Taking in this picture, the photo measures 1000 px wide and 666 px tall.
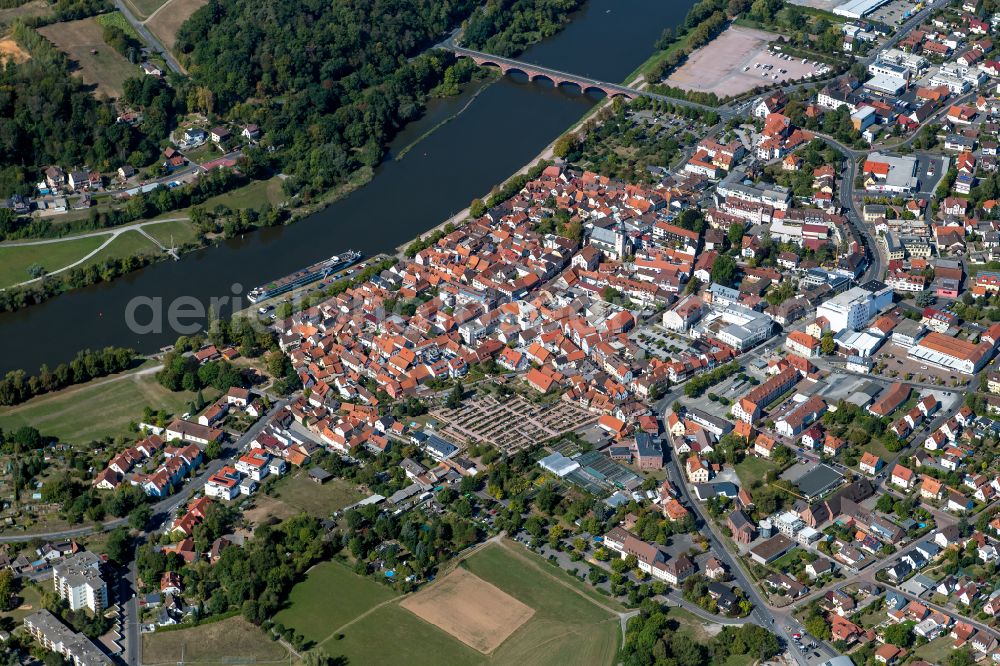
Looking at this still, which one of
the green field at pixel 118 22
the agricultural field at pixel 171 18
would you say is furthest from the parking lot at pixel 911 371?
the green field at pixel 118 22

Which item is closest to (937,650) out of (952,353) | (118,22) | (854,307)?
(952,353)

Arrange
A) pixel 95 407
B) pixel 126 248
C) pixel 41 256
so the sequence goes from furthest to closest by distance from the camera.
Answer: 1. pixel 126 248
2. pixel 41 256
3. pixel 95 407

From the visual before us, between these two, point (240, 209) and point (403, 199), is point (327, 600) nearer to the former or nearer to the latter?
point (240, 209)

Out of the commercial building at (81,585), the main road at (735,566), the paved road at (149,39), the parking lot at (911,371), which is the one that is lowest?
the main road at (735,566)

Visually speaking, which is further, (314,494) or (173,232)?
(173,232)

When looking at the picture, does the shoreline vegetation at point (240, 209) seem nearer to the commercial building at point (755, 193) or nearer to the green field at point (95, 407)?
the green field at point (95, 407)

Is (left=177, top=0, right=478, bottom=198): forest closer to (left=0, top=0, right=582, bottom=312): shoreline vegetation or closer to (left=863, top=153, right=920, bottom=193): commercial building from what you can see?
(left=0, top=0, right=582, bottom=312): shoreline vegetation

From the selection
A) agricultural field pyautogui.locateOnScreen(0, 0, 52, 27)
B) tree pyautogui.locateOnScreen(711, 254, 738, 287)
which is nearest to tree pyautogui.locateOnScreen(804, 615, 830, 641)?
tree pyautogui.locateOnScreen(711, 254, 738, 287)
